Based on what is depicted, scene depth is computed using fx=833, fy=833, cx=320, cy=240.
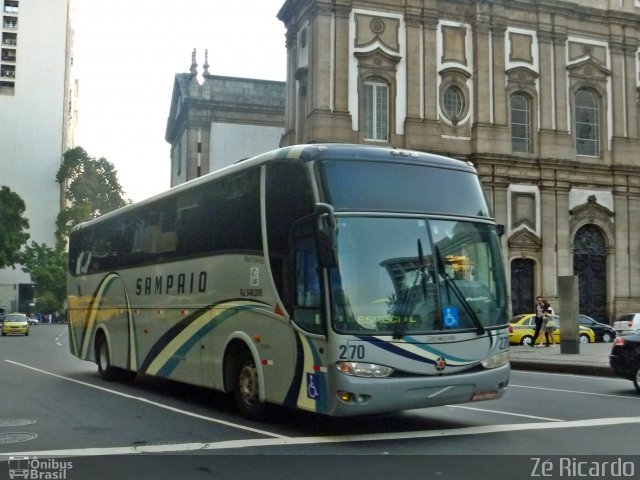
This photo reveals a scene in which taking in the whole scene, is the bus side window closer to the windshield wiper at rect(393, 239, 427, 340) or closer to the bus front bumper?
the bus front bumper

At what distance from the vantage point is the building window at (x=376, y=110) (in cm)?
3769

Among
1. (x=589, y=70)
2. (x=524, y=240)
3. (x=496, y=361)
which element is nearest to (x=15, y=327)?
(x=524, y=240)

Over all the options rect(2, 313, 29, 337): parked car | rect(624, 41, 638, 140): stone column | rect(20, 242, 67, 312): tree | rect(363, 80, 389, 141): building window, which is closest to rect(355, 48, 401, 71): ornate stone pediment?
rect(363, 80, 389, 141): building window

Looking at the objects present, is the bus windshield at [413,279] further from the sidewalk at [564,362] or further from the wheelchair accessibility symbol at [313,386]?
the sidewalk at [564,362]

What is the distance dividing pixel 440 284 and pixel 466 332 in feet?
2.08

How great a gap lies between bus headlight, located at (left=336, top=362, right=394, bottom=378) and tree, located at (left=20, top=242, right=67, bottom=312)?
7421cm

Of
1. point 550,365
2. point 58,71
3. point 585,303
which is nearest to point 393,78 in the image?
point 585,303

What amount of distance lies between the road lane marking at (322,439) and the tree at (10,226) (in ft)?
196

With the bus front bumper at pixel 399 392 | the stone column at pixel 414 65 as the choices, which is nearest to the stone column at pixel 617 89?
the stone column at pixel 414 65

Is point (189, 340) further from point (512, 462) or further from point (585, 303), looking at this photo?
point (585, 303)

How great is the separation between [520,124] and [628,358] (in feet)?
90.5

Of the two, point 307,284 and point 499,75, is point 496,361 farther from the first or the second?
point 499,75

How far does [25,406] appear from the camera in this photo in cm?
1227

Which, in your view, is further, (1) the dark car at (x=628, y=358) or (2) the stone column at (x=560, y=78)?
(2) the stone column at (x=560, y=78)
